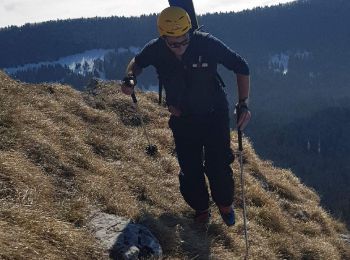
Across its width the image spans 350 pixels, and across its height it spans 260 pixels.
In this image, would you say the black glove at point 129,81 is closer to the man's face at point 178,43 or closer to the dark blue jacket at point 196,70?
the dark blue jacket at point 196,70

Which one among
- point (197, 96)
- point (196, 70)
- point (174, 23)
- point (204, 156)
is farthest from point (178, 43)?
point (204, 156)

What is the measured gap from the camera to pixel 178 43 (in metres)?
8.11

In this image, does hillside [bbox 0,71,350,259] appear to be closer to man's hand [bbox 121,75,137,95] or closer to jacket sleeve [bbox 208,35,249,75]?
man's hand [bbox 121,75,137,95]

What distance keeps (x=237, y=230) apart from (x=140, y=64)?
343cm

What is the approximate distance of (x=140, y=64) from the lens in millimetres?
9031

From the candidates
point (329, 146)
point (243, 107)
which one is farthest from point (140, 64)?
point (329, 146)

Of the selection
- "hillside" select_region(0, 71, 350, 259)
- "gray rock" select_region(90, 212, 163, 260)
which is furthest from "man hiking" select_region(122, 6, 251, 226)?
"gray rock" select_region(90, 212, 163, 260)

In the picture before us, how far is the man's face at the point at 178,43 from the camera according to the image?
26.5 feet

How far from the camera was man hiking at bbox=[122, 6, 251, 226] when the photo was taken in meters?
8.23

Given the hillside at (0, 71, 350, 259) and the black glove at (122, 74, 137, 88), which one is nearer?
the hillside at (0, 71, 350, 259)

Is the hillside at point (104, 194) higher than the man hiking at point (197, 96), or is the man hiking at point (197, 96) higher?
the man hiking at point (197, 96)

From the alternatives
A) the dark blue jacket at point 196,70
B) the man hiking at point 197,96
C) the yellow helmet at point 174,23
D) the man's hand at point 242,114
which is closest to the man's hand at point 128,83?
the man hiking at point 197,96

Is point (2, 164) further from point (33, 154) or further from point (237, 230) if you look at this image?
point (237, 230)

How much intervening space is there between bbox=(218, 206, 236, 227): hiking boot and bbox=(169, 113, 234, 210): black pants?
14 cm
